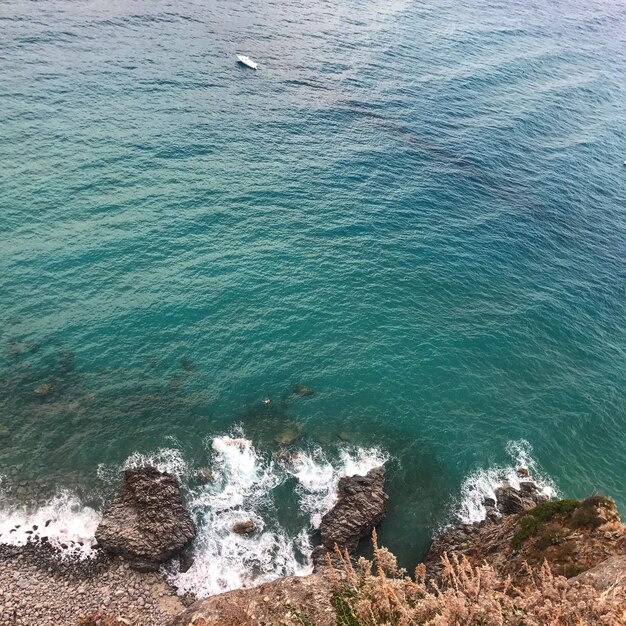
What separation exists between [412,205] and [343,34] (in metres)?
69.7

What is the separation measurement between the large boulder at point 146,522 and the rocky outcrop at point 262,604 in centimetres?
652

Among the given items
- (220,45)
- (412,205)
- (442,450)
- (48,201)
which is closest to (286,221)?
(412,205)

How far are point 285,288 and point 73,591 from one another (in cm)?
3516

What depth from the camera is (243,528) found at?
129 feet

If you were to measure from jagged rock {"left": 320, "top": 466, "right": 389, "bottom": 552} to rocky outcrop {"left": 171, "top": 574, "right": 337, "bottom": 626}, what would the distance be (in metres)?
6.11

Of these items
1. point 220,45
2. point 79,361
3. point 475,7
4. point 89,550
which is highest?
point 475,7

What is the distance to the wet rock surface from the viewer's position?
3278 centimetres

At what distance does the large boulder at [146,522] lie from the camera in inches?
1437

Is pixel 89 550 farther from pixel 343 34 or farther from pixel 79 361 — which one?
pixel 343 34

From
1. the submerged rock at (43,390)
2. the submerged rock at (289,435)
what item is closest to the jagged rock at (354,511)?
the submerged rock at (289,435)

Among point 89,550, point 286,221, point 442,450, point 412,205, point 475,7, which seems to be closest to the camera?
point 89,550

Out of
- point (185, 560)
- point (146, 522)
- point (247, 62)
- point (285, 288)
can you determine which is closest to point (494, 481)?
point (185, 560)

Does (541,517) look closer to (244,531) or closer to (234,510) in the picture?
(244,531)

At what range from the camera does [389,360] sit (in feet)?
171
